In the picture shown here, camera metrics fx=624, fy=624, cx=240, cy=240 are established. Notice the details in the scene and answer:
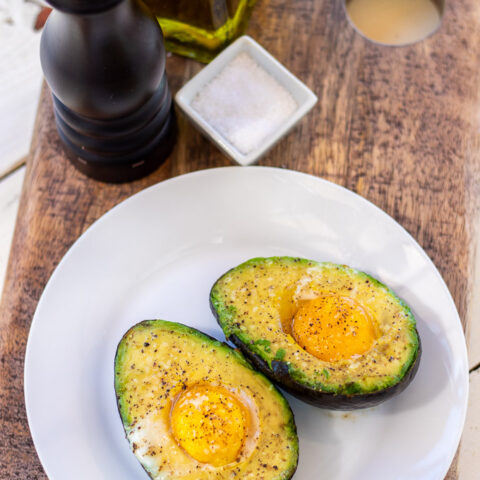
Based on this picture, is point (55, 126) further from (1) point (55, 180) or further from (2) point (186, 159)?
(2) point (186, 159)

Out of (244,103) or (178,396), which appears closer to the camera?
(178,396)

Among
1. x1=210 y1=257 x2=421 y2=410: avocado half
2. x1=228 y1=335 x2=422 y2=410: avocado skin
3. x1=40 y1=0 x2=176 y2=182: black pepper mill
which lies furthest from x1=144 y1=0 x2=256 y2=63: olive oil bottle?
x1=228 y1=335 x2=422 y2=410: avocado skin

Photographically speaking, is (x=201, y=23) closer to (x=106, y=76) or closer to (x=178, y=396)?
(x=106, y=76)

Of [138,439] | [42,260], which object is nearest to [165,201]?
[42,260]

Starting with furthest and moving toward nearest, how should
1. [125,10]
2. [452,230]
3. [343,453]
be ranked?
[452,230] → [343,453] → [125,10]

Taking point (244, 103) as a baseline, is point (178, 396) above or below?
below

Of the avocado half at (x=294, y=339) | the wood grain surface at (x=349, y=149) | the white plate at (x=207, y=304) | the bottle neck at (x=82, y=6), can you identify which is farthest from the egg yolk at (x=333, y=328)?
the bottle neck at (x=82, y=6)

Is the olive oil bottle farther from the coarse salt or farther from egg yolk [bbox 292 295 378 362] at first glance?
egg yolk [bbox 292 295 378 362]

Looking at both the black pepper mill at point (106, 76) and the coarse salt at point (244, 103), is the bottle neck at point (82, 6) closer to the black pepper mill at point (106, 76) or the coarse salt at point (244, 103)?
the black pepper mill at point (106, 76)

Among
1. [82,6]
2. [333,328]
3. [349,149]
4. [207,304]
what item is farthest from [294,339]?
[82,6]
